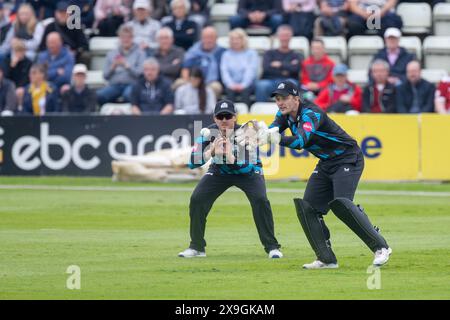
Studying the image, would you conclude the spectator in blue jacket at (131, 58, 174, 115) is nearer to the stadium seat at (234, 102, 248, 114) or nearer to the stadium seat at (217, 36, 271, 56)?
the stadium seat at (234, 102, 248, 114)

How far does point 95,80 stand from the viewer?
88.9ft

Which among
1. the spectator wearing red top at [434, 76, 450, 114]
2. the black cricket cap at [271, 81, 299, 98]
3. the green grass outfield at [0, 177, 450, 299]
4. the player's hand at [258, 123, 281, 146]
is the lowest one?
the green grass outfield at [0, 177, 450, 299]

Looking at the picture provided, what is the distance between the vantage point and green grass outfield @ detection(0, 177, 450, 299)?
11523 mm

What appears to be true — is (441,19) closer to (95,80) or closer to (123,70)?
(123,70)

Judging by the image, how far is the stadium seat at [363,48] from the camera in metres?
26.0

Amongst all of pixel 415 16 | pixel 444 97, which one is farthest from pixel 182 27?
pixel 444 97

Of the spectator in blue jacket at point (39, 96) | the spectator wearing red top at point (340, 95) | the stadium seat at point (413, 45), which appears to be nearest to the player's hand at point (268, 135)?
the spectator wearing red top at point (340, 95)

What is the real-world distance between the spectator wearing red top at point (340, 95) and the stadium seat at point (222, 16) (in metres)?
4.71

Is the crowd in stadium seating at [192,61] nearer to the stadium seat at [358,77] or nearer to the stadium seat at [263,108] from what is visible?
the stadium seat at [358,77]

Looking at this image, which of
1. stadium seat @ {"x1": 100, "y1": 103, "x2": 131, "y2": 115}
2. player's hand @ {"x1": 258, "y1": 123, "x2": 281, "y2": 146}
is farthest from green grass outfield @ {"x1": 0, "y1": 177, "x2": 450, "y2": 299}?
stadium seat @ {"x1": 100, "y1": 103, "x2": 131, "y2": 115}

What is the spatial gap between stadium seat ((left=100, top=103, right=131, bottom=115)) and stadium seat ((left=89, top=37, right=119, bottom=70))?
2299 millimetres

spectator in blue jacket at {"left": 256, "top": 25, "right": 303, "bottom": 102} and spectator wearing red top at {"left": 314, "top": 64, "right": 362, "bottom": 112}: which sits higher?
spectator in blue jacket at {"left": 256, "top": 25, "right": 303, "bottom": 102}

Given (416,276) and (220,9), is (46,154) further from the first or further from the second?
(416,276)
